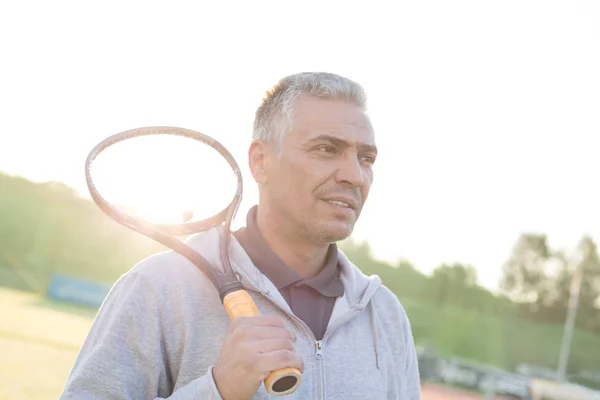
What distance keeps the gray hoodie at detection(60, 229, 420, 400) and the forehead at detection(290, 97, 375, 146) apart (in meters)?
0.41

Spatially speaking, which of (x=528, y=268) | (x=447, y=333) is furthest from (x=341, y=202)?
(x=528, y=268)

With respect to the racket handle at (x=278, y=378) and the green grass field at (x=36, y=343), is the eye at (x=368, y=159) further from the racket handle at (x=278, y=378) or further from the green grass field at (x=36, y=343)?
the green grass field at (x=36, y=343)

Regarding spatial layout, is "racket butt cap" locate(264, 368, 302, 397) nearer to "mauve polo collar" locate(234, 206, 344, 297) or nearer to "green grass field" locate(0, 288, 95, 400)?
"mauve polo collar" locate(234, 206, 344, 297)

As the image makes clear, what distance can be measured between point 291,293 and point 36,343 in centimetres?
1323

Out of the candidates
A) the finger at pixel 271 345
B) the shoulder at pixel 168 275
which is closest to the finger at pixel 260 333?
the finger at pixel 271 345

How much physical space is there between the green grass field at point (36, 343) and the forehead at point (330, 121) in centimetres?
754

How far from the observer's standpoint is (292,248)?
7.88 ft

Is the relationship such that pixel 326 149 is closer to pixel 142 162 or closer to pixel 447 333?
pixel 142 162

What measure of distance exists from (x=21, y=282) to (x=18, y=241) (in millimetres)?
1243

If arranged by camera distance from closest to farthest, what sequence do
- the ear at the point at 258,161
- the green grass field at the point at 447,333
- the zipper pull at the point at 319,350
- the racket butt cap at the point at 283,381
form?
the racket butt cap at the point at 283,381
the zipper pull at the point at 319,350
the ear at the point at 258,161
the green grass field at the point at 447,333

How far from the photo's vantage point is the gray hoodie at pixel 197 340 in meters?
1.98

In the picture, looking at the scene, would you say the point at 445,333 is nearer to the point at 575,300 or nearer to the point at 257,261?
the point at 575,300

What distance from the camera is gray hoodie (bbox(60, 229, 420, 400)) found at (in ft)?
6.50

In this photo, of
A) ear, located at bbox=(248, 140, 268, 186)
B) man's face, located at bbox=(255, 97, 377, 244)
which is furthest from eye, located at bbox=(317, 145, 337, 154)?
ear, located at bbox=(248, 140, 268, 186)
